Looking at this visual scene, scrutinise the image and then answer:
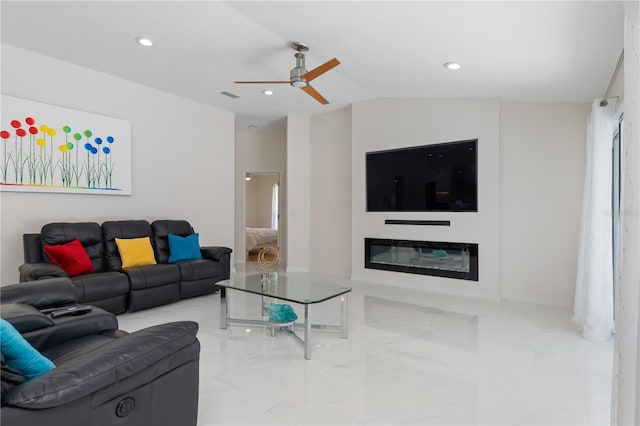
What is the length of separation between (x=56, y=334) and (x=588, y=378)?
3.35m

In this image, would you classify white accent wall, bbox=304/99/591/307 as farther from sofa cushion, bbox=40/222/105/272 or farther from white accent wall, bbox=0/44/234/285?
sofa cushion, bbox=40/222/105/272

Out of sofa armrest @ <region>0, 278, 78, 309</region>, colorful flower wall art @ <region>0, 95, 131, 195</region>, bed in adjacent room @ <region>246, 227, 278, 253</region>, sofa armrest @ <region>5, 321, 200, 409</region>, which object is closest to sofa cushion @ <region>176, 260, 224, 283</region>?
colorful flower wall art @ <region>0, 95, 131, 195</region>

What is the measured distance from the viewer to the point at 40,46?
3.91 m

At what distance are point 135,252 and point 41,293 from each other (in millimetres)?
2160

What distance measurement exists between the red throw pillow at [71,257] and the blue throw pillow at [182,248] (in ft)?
3.19

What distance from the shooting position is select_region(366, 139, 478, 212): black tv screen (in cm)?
493

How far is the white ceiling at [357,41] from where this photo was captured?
9.07 ft

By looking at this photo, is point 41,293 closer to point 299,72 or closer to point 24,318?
point 24,318

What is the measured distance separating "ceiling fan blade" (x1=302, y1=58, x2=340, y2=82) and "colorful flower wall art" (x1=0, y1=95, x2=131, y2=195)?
9.06 ft

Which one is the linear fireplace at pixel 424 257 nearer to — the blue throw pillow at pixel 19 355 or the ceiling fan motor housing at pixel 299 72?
the ceiling fan motor housing at pixel 299 72

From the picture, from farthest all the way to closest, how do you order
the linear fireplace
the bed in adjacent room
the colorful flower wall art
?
the bed in adjacent room
the linear fireplace
the colorful flower wall art

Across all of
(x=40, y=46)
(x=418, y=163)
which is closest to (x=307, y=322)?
(x=418, y=163)

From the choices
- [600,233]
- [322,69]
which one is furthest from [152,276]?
[600,233]

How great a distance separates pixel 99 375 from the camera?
4.19 ft
